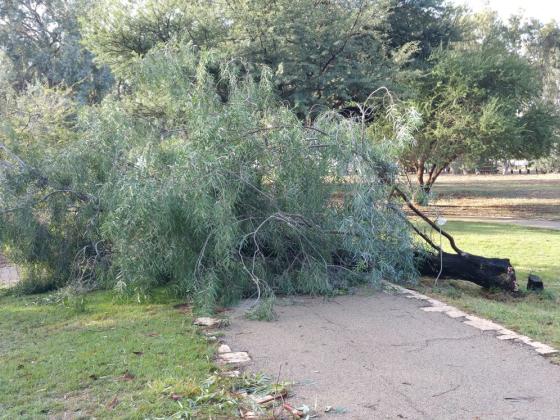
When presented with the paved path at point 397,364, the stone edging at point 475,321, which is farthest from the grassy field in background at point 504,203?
the paved path at point 397,364

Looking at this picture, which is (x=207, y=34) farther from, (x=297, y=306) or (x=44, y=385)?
(x=44, y=385)

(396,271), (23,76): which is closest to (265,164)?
(396,271)

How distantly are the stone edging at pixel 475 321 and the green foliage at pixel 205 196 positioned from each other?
0.47 metres

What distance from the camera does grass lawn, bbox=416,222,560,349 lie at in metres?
6.35

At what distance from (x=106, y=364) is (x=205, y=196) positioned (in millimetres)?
2359

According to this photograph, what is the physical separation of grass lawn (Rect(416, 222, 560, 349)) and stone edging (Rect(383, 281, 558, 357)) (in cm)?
15

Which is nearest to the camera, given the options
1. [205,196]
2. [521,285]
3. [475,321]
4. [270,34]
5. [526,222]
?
[475,321]

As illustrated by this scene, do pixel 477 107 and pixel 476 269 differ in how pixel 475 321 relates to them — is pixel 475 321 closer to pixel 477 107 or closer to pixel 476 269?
pixel 476 269

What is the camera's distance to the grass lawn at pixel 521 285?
635 cm

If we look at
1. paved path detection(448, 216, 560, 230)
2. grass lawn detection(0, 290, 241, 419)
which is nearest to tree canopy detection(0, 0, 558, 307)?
grass lawn detection(0, 290, 241, 419)

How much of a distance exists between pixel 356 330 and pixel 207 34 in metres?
13.4

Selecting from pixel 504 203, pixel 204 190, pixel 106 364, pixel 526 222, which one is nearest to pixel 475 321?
pixel 204 190

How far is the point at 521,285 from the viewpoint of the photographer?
30.3 ft

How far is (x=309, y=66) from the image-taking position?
1758cm
